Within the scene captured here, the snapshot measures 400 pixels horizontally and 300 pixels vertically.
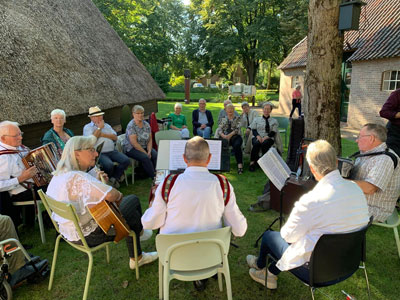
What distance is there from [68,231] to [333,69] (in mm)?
3996

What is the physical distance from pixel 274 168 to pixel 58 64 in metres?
6.16

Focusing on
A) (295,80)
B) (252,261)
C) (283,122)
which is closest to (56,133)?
(252,261)

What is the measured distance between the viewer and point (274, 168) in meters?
3.22

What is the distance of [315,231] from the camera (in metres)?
2.03

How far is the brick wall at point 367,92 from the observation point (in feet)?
37.8

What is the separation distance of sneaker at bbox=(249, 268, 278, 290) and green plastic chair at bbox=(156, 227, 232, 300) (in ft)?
2.53

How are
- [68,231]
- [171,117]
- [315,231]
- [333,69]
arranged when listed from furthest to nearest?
[171,117], [333,69], [68,231], [315,231]

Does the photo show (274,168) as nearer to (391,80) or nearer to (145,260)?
(145,260)

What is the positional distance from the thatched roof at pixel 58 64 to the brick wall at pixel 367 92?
920 cm

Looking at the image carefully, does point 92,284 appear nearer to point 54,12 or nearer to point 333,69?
point 333,69

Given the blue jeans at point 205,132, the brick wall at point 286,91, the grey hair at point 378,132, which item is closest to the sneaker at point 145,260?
the grey hair at point 378,132

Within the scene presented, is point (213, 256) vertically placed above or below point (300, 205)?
below

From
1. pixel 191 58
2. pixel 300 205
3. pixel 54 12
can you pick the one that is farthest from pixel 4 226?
pixel 191 58

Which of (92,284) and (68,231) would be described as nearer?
(68,231)
